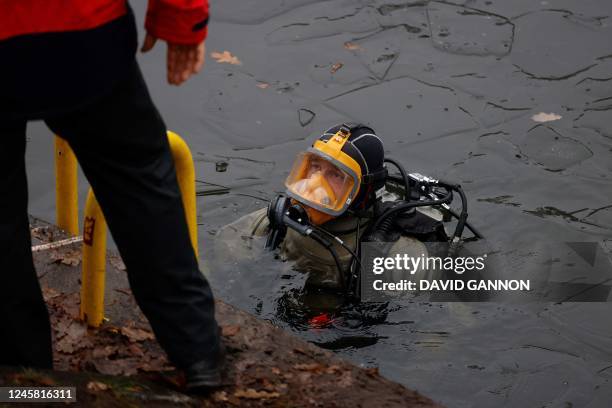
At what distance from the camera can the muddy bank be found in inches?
137

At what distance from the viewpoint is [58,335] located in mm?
4113

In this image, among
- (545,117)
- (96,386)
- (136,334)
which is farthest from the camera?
(545,117)

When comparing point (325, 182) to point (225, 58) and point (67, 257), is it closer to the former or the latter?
point (67, 257)

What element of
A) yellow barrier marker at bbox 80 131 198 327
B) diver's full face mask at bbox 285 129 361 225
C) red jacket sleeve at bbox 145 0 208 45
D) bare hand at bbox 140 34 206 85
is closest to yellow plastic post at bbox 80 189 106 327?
yellow barrier marker at bbox 80 131 198 327

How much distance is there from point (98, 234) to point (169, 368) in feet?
2.06

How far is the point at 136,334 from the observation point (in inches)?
161

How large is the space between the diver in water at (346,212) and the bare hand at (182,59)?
245cm

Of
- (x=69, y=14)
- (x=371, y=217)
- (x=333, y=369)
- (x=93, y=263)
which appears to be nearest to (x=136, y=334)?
(x=93, y=263)

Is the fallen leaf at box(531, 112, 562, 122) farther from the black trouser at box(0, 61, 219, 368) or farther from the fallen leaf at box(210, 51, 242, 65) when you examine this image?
the black trouser at box(0, 61, 219, 368)

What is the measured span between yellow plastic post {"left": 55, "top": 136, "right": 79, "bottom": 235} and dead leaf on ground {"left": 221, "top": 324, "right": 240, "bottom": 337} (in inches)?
41.2

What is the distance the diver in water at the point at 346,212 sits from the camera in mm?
5578

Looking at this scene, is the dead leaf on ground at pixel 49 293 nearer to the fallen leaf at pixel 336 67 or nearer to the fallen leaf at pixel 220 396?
the fallen leaf at pixel 220 396

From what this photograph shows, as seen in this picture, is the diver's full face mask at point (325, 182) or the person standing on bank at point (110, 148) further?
the diver's full face mask at point (325, 182)

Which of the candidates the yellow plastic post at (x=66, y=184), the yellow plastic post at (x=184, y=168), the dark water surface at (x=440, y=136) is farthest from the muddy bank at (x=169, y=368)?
the dark water surface at (x=440, y=136)
